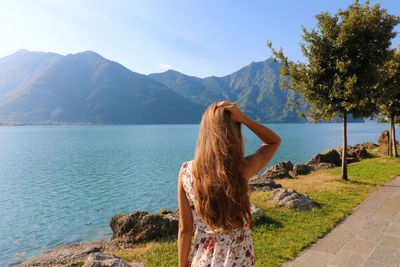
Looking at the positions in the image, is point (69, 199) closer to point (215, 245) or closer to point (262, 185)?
point (262, 185)

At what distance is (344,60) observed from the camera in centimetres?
1219

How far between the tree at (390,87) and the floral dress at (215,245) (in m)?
13.0

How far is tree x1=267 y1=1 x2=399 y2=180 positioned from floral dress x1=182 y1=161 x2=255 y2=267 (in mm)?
11132

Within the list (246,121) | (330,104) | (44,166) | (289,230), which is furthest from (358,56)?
(44,166)

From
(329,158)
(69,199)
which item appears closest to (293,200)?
(329,158)

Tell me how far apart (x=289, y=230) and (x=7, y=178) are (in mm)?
31471

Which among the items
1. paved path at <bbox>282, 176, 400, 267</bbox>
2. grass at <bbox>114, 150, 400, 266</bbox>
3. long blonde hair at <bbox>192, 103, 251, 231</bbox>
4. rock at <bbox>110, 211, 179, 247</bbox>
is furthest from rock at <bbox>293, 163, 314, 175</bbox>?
long blonde hair at <bbox>192, 103, 251, 231</bbox>

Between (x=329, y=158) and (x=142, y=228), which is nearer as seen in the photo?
(x=142, y=228)

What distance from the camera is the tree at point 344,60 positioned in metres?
11.5

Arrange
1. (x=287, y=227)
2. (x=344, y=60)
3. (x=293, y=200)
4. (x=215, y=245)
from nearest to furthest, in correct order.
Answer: (x=215, y=245) → (x=287, y=227) → (x=293, y=200) → (x=344, y=60)

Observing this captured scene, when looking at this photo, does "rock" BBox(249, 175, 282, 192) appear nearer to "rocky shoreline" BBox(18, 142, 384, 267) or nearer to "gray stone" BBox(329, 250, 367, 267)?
"rocky shoreline" BBox(18, 142, 384, 267)

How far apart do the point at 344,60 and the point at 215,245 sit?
43.3 feet

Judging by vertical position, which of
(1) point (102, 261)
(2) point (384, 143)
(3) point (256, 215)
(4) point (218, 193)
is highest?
(4) point (218, 193)

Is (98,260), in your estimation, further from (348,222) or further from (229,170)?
(348,222)
